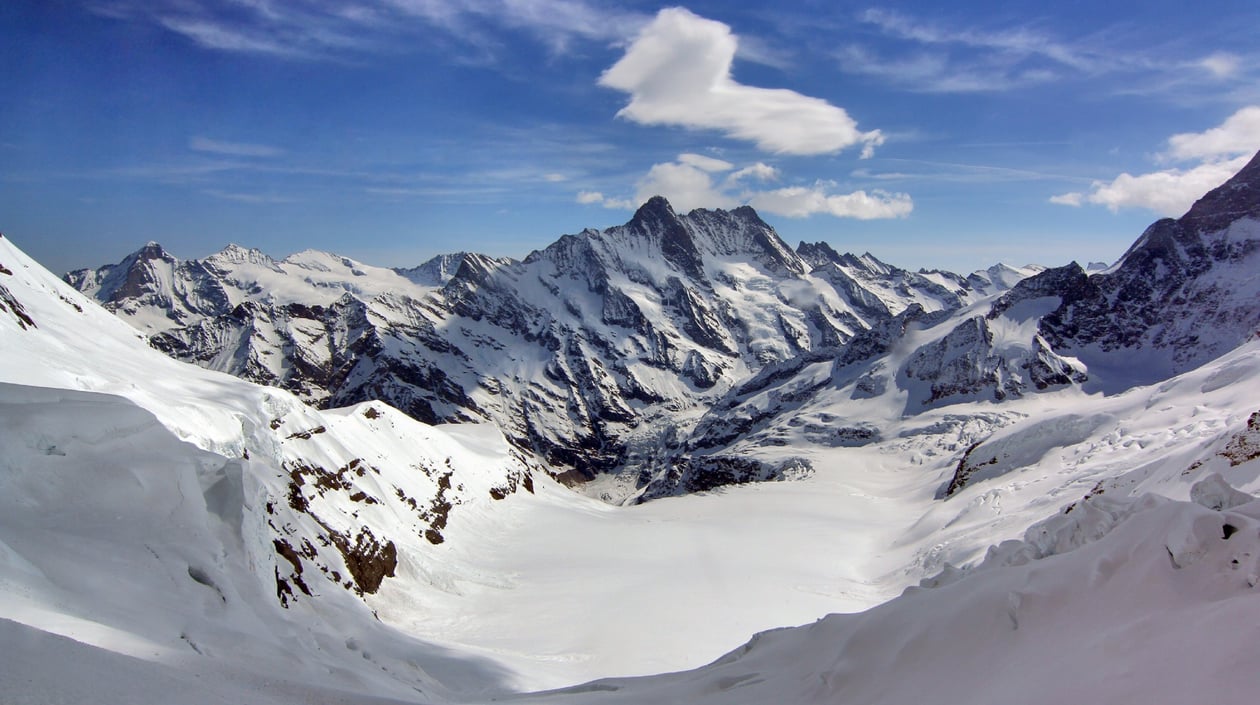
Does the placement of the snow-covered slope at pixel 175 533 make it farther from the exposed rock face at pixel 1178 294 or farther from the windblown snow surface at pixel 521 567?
the exposed rock face at pixel 1178 294

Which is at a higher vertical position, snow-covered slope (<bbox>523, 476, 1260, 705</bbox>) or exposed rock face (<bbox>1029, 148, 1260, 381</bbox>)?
exposed rock face (<bbox>1029, 148, 1260, 381</bbox>)

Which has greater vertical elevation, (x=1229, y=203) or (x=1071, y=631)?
(x=1229, y=203)

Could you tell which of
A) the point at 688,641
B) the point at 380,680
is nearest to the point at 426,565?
the point at 688,641

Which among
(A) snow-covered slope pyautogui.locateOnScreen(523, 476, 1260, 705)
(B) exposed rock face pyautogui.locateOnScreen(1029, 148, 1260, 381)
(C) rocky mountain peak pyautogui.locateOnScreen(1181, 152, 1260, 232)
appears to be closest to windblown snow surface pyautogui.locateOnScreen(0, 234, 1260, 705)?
(A) snow-covered slope pyautogui.locateOnScreen(523, 476, 1260, 705)

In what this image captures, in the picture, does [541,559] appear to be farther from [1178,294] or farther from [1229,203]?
[1229,203]

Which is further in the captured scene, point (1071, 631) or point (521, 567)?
point (521, 567)

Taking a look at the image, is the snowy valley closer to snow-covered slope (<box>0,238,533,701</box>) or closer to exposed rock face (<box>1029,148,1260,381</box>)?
snow-covered slope (<box>0,238,533,701</box>)

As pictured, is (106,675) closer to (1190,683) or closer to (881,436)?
(1190,683)

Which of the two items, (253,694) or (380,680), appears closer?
(253,694)

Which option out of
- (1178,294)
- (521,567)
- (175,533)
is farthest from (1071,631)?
(1178,294)
